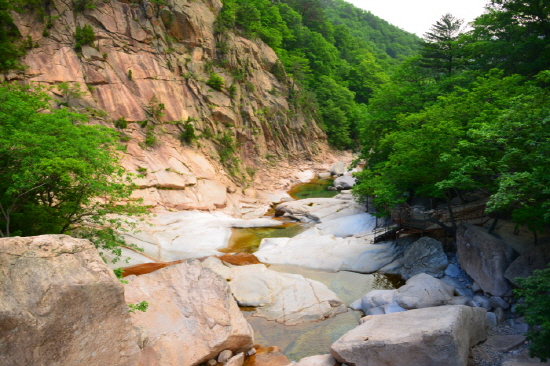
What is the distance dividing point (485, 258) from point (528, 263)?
1.39 m

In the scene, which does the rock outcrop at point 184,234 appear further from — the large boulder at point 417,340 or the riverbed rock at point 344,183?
the riverbed rock at point 344,183

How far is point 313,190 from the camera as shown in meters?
37.0

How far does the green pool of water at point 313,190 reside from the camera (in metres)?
34.6

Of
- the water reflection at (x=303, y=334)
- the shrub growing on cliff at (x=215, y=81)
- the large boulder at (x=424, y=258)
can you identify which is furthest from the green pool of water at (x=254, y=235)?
the shrub growing on cliff at (x=215, y=81)

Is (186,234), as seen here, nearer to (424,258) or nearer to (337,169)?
(424,258)

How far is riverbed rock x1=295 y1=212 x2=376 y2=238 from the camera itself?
21203 mm

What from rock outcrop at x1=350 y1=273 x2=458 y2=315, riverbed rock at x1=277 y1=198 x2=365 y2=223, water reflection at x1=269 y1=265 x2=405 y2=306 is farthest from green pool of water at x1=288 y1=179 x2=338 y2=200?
rock outcrop at x1=350 y1=273 x2=458 y2=315

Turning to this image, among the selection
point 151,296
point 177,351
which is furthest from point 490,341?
point 151,296

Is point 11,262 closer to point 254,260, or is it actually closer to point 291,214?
point 254,260

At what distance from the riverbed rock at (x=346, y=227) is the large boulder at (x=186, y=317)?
35.8ft

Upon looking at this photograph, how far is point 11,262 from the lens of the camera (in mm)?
6043

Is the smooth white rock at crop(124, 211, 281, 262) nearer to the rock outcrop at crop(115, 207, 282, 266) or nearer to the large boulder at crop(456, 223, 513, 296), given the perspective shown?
the rock outcrop at crop(115, 207, 282, 266)

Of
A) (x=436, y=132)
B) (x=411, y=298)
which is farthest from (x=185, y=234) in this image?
(x=436, y=132)

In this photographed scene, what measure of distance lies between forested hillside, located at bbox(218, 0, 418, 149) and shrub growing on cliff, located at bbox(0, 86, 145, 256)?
29025mm
